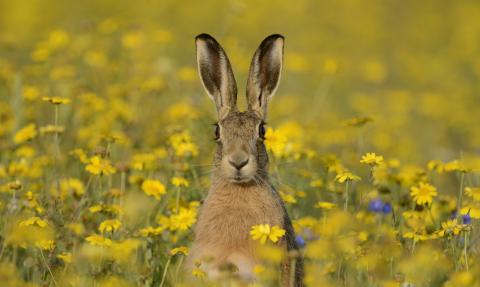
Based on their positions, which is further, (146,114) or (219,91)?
(146,114)

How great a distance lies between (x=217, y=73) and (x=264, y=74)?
1.01ft

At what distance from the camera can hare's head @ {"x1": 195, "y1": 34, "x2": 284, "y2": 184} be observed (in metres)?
5.50

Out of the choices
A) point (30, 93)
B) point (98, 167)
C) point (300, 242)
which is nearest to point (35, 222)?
point (98, 167)

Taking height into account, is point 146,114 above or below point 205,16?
below

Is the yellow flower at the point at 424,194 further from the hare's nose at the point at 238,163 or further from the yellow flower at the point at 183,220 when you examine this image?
the yellow flower at the point at 183,220

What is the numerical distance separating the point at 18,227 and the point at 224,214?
3.92 ft

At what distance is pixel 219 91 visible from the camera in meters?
6.27

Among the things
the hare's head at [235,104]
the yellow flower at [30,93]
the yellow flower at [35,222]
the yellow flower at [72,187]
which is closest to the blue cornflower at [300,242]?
the hare's head at [235,104]

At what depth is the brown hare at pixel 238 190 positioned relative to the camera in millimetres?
5359

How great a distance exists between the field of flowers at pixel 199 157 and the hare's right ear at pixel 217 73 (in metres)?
0.38

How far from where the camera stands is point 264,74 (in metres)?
6.27

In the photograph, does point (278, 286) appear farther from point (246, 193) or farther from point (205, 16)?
point (205, 16)

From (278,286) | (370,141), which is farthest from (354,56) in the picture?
(278,286)

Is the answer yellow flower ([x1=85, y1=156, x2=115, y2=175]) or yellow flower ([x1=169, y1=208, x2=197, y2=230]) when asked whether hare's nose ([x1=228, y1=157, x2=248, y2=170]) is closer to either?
yellow flower ([x1=169, y1=208, x2=197, y2=230])
